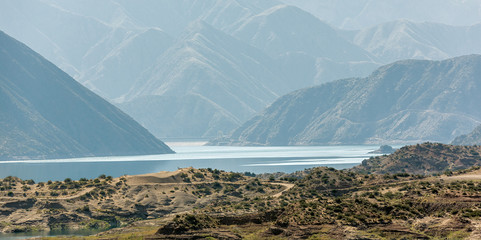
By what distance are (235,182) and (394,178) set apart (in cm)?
3540

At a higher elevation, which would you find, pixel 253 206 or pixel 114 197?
pixel 114 197

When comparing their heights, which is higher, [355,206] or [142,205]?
[142,205]

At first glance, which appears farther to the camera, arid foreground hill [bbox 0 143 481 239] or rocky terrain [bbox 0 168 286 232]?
rocky terrain [bbox 0 168 286 232]

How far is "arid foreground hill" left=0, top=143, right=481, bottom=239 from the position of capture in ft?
321

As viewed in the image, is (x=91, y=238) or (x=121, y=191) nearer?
(x=91, y=238)

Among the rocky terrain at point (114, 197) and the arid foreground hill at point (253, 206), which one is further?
the rocky terrain at point (114, 197)

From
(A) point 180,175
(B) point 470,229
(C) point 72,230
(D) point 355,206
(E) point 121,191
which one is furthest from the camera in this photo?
(A) point 180,175

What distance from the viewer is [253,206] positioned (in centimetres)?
14825

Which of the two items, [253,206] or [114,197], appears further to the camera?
[114,197]

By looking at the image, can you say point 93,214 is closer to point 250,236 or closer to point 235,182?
point 235,182

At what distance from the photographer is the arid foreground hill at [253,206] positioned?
321 ft

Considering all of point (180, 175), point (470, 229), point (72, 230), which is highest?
point (180, 175)

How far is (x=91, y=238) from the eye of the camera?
10819 centimetres

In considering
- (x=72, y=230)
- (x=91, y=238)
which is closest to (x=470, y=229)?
(x=91, y=238)
